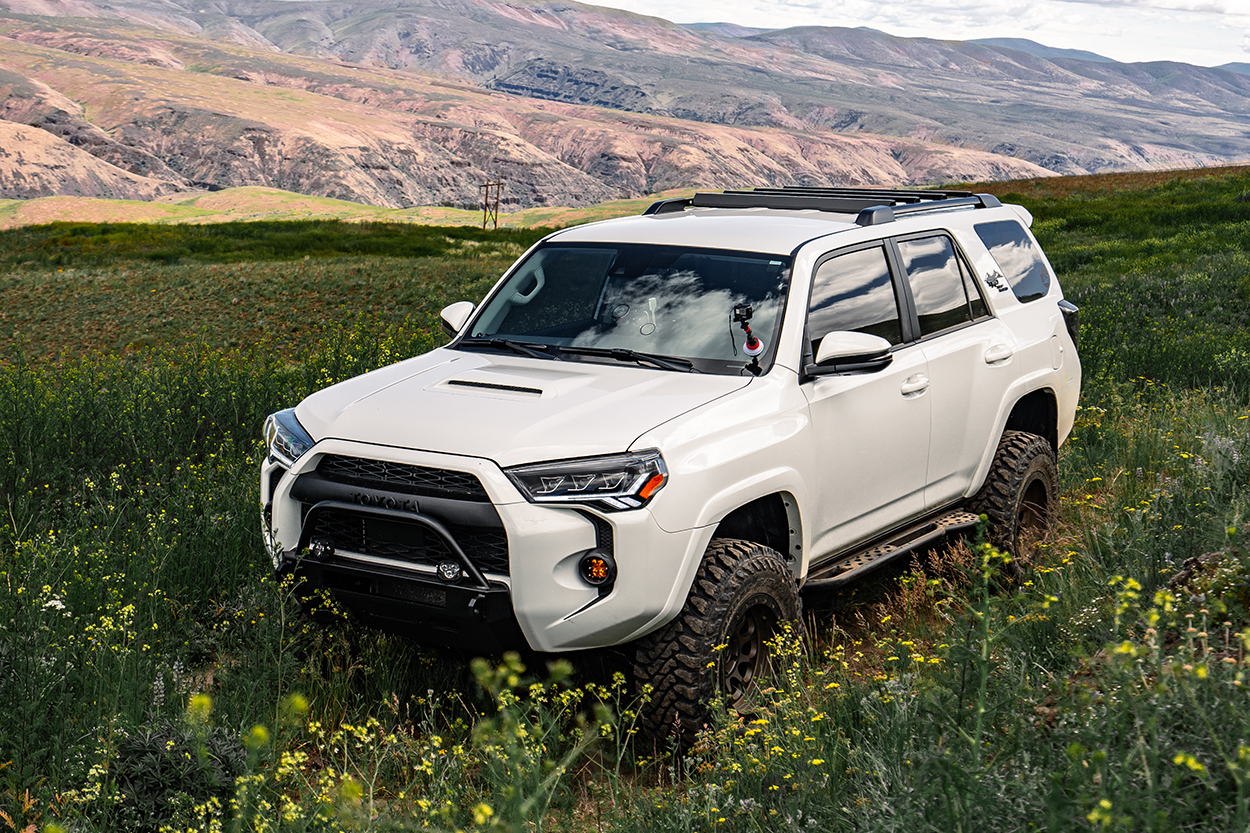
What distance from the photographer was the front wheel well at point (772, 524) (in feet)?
14.6

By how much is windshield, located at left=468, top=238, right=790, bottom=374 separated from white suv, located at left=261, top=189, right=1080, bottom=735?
14 mm

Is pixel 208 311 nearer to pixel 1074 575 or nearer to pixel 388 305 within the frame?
pixel 388 305

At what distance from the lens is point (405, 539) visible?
391 cm

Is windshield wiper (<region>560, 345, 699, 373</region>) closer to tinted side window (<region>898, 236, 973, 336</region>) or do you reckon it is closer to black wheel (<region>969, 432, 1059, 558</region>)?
tinted side window (<region>898, 236, 973, 336</region>)

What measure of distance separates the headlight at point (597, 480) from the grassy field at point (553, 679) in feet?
2.21

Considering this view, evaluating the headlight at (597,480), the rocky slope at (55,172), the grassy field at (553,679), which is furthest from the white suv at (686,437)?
the rocky slope at (55,172)

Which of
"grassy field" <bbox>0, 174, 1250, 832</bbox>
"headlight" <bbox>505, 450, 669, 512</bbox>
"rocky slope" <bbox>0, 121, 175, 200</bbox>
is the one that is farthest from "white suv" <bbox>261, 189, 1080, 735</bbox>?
"rocky slope" <bbox>0, 121, 175, 200</bbox>

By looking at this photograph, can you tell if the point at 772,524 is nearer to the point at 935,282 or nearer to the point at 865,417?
the point at 865,417

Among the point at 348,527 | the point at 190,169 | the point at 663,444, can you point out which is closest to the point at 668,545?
the point at 663,444

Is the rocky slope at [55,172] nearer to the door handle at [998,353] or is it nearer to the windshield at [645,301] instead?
the windshield at [645,301]


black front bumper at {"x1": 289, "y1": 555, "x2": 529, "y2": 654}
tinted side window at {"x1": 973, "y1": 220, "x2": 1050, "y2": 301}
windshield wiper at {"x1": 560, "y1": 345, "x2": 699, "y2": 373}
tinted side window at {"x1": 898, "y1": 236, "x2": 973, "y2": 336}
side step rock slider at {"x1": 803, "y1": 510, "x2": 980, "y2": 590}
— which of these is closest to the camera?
black front bumper at {"x1": 289, "y1": 555, "x2": 529, "y2": 654}

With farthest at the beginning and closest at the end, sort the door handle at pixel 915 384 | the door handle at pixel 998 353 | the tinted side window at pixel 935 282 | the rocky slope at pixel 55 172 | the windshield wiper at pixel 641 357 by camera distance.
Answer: the rocky slope at pixel 55 172 < the door handle at pixel 998 353 < the tinted side window at pixel 935 282 < the door handle at pixel 915 384 < the windshield wiper at pixel 641 357

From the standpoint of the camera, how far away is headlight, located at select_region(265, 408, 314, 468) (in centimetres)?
434

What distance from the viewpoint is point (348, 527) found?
13.3 ft
